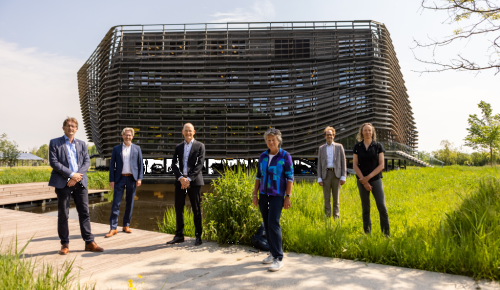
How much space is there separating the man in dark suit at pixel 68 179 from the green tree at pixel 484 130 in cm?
3873

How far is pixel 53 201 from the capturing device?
47.9 feet

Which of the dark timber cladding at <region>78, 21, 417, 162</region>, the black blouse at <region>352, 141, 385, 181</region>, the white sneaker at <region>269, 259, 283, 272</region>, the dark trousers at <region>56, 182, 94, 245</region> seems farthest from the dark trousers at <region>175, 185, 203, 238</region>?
the dark timber cladding at <region>78, 21, 417, 162</region>

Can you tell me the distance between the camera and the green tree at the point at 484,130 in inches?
1259

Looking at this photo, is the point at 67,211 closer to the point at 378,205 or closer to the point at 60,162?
the point at 60,162

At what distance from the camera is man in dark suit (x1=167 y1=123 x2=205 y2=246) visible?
5.28 m

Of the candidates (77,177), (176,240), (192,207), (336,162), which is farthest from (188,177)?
(336,162)

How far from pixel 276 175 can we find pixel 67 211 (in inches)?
140

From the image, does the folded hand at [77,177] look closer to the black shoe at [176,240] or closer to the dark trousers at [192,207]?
the dark trousers at [192,207]

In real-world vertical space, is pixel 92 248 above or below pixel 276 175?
below

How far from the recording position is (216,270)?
152 inches

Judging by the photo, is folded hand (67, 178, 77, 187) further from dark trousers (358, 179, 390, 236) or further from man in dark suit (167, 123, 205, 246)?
dark trousers (358, 179, 390, 236)

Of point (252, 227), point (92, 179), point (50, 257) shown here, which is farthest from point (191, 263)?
point (92, 179)

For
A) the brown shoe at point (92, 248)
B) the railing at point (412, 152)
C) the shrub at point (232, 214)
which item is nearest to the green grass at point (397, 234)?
the shrub at point (232, 214)

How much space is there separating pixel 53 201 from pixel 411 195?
16.0m
